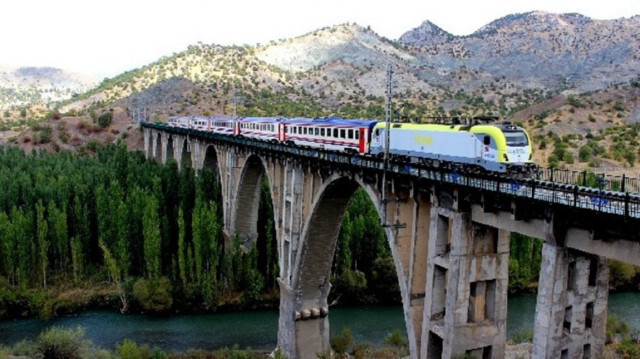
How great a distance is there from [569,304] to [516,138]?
7789 mm

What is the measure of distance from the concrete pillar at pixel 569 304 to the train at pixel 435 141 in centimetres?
623

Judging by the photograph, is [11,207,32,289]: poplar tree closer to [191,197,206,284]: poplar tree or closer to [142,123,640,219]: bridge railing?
[191,197,206,284]: poplar tree

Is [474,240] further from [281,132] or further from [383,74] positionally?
[383,74]

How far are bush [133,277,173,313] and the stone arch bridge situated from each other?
15.2m

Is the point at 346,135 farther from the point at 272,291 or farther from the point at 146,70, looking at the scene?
the point at 146,70

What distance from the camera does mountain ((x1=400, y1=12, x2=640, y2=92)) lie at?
113125mm

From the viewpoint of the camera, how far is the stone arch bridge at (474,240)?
12.7 metres

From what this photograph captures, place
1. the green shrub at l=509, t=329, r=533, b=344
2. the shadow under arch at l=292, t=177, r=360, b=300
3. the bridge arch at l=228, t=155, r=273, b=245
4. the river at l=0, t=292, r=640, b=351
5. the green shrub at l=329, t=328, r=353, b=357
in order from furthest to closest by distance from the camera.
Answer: the bridge arch at l=228, t=155, r=273, b=245
the river at l=0, t=292, r=640, b=351
the green shrub at l=329, t=328, r=353, b=357
the green shrub at l=509, t=329, r=533, b=344
the shadow under arch at l=292, t=177, r=360, b=300

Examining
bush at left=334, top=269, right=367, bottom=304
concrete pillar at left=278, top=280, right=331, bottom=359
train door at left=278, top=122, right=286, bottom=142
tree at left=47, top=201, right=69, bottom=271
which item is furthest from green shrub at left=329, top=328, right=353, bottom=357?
tree at left=47, top=201, right=69, bottom=271

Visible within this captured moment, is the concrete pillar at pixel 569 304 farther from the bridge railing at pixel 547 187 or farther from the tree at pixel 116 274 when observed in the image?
the tree at pixel 116 274

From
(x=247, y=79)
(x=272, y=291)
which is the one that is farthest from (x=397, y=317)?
(x=247, y=79)

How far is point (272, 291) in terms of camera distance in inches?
1689

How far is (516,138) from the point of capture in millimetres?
19375

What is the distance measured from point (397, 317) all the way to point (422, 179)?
2396 cm
